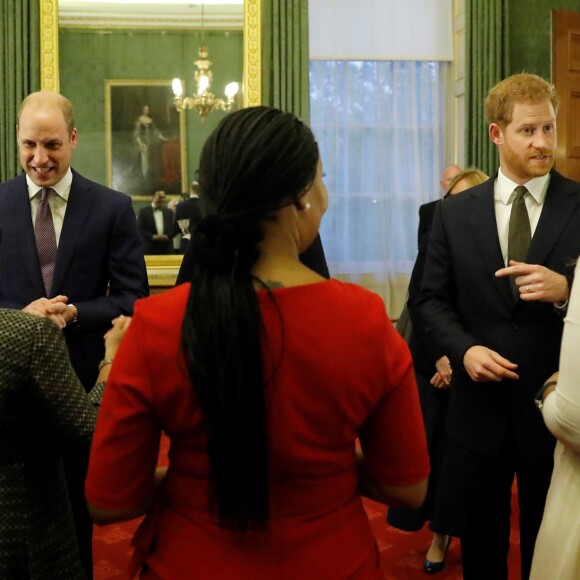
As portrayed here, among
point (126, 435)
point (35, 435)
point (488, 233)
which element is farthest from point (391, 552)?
point (126, 435)

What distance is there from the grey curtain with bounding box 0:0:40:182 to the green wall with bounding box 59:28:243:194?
0.70 ft

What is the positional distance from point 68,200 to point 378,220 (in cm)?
502

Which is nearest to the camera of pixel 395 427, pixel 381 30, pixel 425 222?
pixel 395 427

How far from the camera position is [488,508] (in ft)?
8.11

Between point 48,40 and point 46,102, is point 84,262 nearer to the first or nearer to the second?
point 46,102

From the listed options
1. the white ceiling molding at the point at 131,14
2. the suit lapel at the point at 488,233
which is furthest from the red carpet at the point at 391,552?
the white ceiling molding at the point at 131,14

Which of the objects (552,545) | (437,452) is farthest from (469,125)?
(552,545)

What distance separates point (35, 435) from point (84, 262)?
3.30ft

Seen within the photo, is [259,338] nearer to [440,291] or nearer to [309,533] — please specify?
[309,533]

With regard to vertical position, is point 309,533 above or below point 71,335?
below

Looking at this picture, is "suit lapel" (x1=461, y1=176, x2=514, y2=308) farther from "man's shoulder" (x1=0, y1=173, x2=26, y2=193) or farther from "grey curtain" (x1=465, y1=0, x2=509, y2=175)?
"grey curtain" (x1=465, y1=0, x2=509, y2=175)

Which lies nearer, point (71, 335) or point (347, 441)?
point (347, 441)

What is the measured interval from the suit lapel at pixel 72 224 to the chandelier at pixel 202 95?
4.03 m

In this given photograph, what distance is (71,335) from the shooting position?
2611 millimetres
